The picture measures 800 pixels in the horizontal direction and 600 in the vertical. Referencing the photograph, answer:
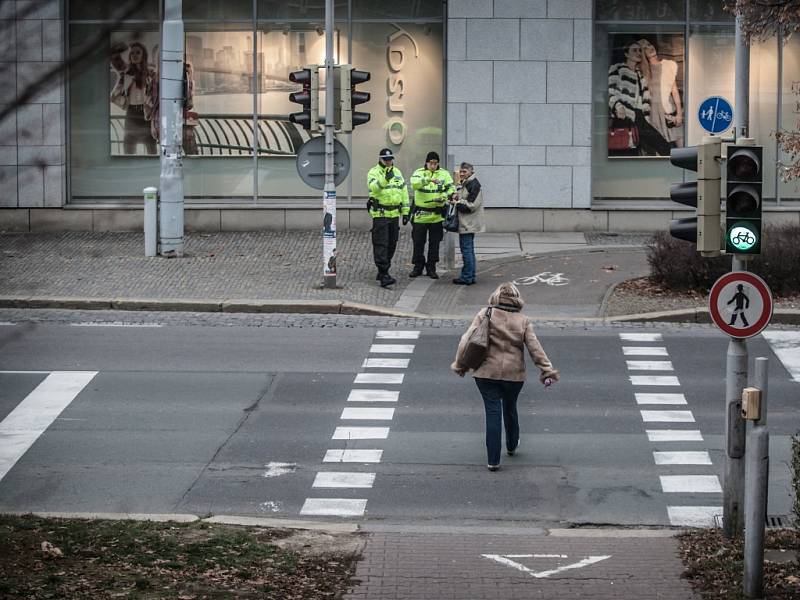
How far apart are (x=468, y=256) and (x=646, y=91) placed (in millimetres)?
7019

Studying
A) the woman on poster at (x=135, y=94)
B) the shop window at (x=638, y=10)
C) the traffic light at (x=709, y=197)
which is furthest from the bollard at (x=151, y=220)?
the traffic light at (x=709, y=197)

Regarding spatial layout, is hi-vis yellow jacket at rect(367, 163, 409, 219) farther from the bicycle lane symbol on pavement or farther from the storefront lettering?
the storefront lettering

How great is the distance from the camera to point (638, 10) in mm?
24625

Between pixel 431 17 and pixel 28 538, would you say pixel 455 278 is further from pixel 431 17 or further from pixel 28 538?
pixel 28 538

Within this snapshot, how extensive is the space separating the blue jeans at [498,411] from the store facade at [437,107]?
12.9 m

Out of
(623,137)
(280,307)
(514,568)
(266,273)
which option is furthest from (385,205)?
→ (514,568)

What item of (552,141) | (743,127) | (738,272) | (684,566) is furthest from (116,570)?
(552,141)

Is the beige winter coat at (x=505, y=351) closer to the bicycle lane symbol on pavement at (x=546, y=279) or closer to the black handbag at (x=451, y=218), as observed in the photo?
the black handbag at (x=451, y=218)

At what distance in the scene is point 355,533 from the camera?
31.7 ft

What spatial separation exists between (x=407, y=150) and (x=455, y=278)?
5.46 metres

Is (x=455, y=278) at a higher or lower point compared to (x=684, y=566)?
higher

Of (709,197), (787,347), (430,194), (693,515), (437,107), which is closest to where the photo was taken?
(709,197)

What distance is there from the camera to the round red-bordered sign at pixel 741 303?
899 cm

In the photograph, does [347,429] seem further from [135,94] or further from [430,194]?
[135,94]
